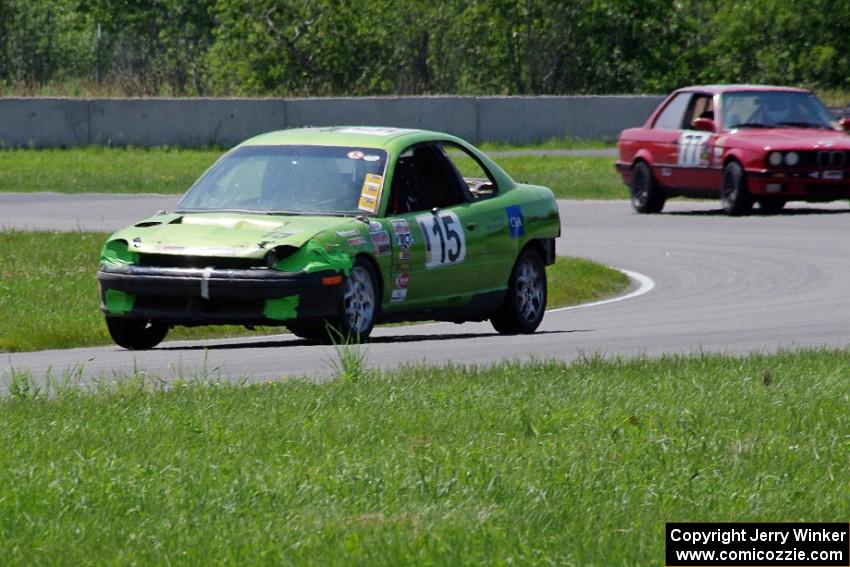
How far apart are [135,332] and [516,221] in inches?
118

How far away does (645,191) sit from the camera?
2528 centimetres

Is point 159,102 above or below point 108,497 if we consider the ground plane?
below

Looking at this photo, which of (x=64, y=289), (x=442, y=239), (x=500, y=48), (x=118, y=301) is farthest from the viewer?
(x=500, y=48)

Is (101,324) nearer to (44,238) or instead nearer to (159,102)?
(44,238)

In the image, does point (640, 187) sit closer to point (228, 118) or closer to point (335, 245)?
point (335, 245)

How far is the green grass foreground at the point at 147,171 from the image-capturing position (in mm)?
30547

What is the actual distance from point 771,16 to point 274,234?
4186 centimetres

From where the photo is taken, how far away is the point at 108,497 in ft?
20.5

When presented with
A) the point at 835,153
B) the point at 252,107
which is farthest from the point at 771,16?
the point at 835,153

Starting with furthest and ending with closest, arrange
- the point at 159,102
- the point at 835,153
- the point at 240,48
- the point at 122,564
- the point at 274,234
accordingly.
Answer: the point at 240,48 → the point at 159,102 → the point at 835,153 → the point at 274,234 → the point at 122,564

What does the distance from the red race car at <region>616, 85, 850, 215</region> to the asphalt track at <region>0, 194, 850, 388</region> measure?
1.26 feet

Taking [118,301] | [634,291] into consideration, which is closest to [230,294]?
[118,301]

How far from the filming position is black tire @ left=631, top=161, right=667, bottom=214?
25.1 metres

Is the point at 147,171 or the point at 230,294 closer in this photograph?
the point at 230,294
